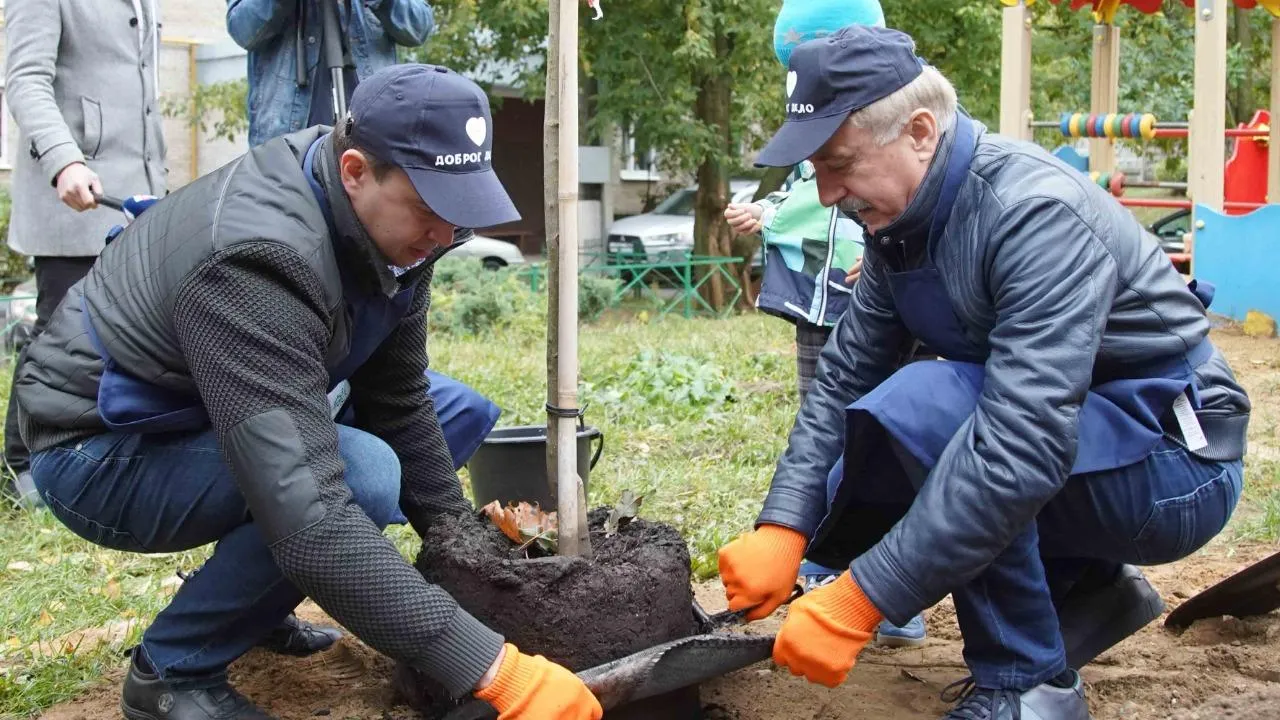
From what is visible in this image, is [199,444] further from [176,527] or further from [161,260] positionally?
[161,260]

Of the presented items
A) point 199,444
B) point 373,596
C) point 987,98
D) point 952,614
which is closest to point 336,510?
point 373,596

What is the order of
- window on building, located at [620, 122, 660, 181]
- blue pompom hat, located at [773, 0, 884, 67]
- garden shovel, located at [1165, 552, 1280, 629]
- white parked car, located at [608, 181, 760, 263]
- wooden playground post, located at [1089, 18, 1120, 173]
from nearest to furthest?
garden shovel, located at [1165, 552, 1280, 629] < blue pompom hat, located at [773, 0, 884, 67] < wooden playground post, located at [1089, 18, 1120, 173] < white parked car, located at [608, 181, 760, 263] < window on building, located at [620, 122, 660, 181]

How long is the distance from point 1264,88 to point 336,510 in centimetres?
1945

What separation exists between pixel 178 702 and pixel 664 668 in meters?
0.95

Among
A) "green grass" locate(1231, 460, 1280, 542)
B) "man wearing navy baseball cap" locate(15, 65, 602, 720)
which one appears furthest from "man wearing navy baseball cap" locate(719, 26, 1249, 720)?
"green grass" locate(1231, 460, 1280, 542)

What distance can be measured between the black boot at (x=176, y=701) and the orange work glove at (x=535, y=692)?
64 centimetres

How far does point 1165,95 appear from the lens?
16484 mm

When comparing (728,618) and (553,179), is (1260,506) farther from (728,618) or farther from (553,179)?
(553,179)

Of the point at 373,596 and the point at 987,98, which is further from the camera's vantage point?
the point at 987,98

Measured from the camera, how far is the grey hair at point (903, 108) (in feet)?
7.61

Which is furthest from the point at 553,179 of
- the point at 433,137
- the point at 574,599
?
the point at 574,599

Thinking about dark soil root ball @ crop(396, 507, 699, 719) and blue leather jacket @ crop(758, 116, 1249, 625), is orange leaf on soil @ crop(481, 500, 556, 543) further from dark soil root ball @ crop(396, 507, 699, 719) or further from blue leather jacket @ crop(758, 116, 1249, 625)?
blue leather jacket @ crop(758, 116, 1249, 625)

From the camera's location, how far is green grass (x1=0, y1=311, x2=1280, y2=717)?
3160 mm

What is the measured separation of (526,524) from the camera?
2654 millimetres
